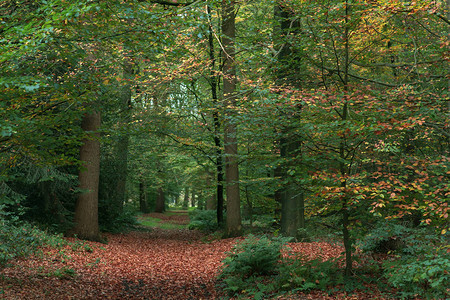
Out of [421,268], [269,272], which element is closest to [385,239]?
[269,272]

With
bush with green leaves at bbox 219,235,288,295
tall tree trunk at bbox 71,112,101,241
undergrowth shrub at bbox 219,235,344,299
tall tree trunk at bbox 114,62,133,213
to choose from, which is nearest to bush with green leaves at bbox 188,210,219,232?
tall tree trunk at bbox 114,62,133,213

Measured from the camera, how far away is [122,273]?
923 cm

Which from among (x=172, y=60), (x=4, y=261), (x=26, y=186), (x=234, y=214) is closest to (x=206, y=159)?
(x=234, y=214)

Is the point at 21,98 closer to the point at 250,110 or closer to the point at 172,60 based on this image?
the point at 250,110

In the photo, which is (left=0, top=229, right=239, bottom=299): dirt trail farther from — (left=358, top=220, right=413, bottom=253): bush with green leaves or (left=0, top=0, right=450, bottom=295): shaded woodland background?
(left=358, top=220, right=413, bottom=253): bush with green leaves

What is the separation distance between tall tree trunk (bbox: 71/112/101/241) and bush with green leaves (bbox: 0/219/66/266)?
2203mm

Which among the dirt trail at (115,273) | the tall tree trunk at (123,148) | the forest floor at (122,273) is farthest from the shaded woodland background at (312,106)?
the tall tree trunk at (123,148)

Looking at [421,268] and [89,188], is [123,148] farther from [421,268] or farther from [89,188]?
[421,268]

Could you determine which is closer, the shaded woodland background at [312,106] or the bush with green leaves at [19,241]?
the shaded woodland background at [312,106]

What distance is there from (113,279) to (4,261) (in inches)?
91.7

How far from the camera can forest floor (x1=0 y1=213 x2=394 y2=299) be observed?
22.6ft

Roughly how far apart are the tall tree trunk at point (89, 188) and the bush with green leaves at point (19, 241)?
2.20 metres

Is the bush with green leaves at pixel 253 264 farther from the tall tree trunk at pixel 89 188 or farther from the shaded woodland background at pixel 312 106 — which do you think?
the tall tree trunk at pixel 89 188

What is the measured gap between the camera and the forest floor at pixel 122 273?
6898mm
